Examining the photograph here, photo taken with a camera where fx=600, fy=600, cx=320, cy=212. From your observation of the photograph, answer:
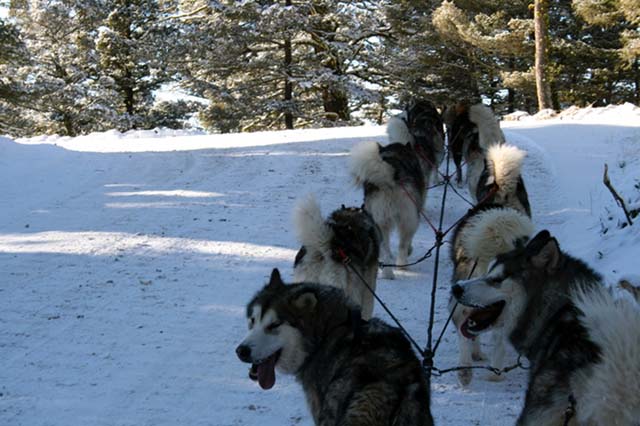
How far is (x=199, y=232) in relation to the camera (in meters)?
8.89

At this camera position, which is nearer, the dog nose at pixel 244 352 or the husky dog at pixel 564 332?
the husky dog at pixel 564 332

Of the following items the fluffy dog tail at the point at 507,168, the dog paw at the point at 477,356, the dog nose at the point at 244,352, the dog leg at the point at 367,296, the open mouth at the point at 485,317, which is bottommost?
the dog paw at the point at 477,356

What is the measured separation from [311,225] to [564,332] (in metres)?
2.37

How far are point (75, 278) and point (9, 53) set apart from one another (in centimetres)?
1468

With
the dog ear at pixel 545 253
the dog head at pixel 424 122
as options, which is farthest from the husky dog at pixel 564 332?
the dog head at pixel 424 122

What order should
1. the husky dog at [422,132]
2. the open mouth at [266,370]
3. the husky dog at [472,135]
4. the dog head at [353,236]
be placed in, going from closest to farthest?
the open mouth at [266,370] < the dog head at [353,236] < the husky dog at [472,135] < the husky dog at [422,132]

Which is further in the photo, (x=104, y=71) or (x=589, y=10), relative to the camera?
(x=104, y=71)

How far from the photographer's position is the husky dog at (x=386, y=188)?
23.7 ft

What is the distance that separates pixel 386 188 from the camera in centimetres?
725

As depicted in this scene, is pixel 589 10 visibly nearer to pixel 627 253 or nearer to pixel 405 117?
pixel 405 117

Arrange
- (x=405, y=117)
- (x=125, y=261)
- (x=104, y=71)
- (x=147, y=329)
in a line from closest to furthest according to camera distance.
Answer: (x=147, y=329)
(x=125, y=261)
(x=405, y=117)
(x=104, y=71)

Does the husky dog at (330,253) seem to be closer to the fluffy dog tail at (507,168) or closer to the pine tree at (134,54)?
the fluffy dog tail at (507,168)

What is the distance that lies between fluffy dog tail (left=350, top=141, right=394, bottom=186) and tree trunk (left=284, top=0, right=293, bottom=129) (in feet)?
64.0

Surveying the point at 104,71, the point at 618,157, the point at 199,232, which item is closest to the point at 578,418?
the point at 199,232
